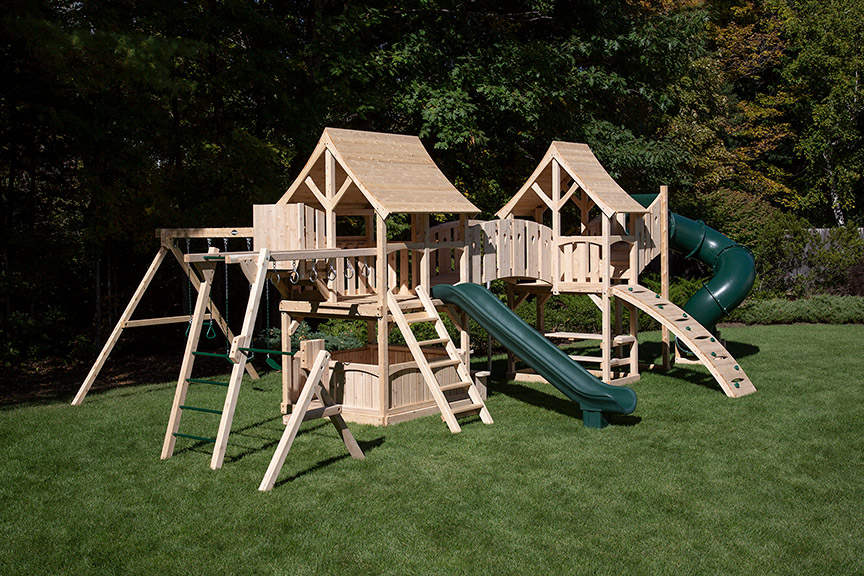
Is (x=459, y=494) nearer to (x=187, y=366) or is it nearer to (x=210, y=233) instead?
(x=187, y=366)

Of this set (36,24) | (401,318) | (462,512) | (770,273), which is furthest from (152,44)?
(770,273)

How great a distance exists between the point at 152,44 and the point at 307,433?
601cm

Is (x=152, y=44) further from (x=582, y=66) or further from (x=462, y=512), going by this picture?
(x=582, y=66)

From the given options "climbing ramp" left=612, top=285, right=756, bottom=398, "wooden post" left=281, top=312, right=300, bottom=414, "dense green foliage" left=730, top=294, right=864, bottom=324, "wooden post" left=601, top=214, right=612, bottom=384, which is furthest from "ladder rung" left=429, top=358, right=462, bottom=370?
"dense green foliage" left=730, top=294, right=864, bottom=324

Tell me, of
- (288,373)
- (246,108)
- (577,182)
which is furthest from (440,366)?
(246,108)

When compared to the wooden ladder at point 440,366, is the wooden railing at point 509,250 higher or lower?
higher

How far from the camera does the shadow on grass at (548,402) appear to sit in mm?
10016

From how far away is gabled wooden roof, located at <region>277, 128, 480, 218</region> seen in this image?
10.1 metres

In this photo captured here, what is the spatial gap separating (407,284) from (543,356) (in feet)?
7.94

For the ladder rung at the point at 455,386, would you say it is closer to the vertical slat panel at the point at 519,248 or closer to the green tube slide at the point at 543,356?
the green tube slide at the point at 543,356

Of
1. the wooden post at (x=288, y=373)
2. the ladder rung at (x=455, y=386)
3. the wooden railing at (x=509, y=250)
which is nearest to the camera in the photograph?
the wooden post at (x=288, y=373)

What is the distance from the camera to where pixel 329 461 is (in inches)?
324

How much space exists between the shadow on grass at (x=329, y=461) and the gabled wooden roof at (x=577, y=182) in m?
5.33

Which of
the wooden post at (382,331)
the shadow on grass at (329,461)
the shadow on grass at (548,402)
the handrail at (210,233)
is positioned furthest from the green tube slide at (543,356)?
the handrail at (210,233)
